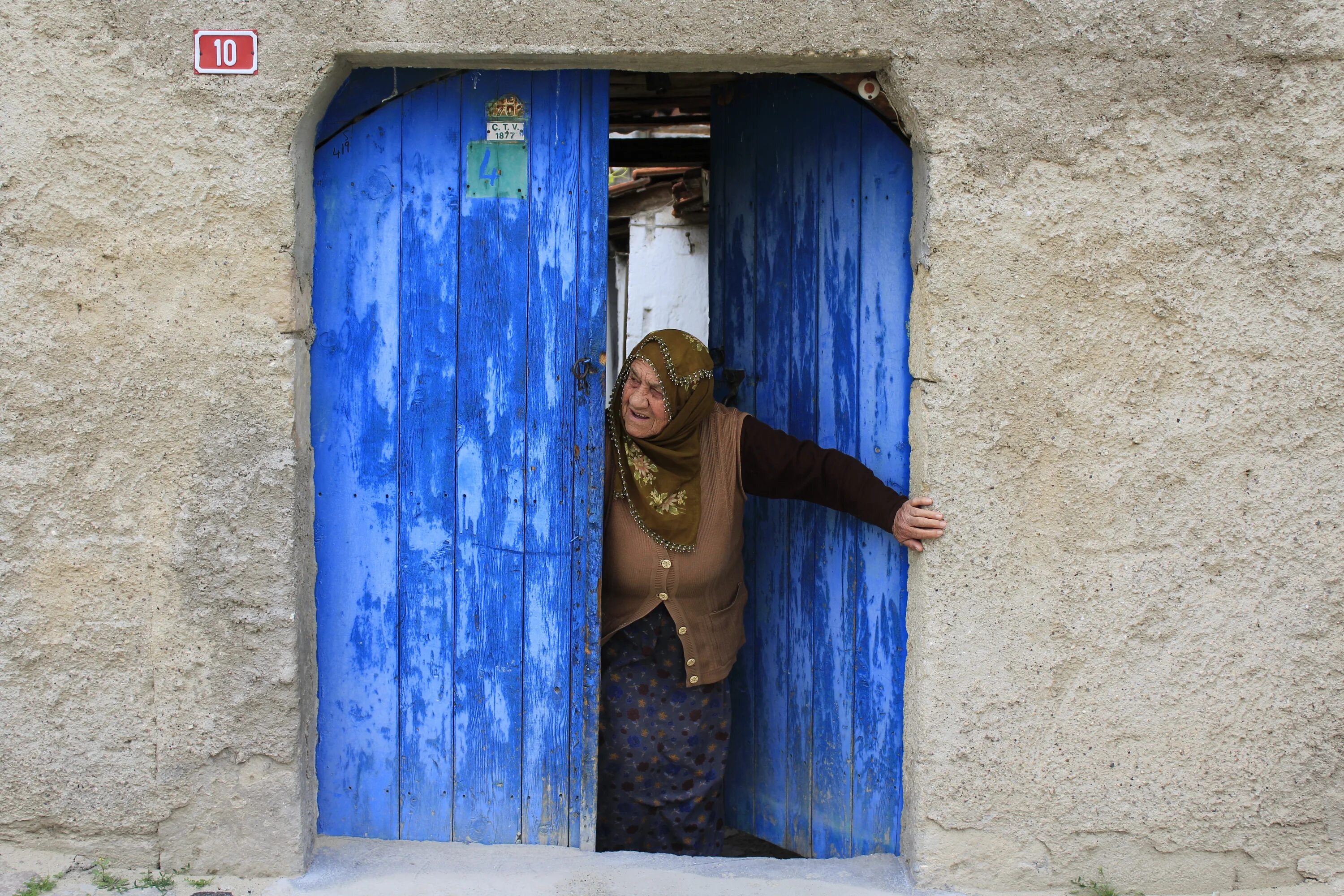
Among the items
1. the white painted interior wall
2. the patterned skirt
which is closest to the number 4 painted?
the patterned skirt

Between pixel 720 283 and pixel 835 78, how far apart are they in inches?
34.3

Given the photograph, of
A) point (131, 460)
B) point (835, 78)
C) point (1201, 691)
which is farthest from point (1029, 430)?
point (131, 460)

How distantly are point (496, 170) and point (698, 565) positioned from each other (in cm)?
111

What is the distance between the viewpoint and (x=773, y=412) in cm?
306

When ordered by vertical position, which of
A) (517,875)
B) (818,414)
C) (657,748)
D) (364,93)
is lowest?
(517,875)

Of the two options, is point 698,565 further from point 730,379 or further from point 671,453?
point 730,379

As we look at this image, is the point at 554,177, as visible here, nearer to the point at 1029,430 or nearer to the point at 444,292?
the point at 444,292

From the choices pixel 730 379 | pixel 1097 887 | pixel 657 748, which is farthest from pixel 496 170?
pixel 1097 887

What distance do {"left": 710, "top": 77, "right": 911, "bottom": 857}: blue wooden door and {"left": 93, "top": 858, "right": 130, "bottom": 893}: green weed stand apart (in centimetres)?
165

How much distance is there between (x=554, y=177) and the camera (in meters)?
2.55

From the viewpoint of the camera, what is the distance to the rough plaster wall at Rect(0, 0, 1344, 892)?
2.29 metres

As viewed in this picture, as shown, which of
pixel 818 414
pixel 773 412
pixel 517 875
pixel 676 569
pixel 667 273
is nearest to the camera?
pixel 517 875

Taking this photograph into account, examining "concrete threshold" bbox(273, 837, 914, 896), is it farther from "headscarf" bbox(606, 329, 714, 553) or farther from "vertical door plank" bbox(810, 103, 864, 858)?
"headscarf" bbox(606, 329, 714, 553)

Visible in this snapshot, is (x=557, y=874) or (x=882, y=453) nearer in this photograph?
(x=557, y=874)
